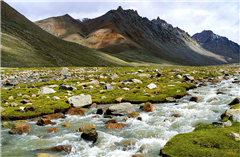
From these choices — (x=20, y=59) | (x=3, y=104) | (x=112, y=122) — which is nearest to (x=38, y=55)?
(x=20, y=59)

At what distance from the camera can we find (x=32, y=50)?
14150cm

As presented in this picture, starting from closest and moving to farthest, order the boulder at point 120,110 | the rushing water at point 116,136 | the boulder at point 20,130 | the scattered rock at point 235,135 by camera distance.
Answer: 1. the scattered rock at point 235,135
2. the rushing water at point 116,136
3. the boulder at point 20,130
4. the boulder at point 120,110

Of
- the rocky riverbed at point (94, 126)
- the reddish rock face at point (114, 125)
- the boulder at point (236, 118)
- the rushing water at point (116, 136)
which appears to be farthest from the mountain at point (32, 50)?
the boulder at point (236, 118)

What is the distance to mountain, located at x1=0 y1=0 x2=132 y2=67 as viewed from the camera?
119 meters

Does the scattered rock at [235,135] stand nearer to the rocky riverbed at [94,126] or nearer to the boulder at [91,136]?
the rocky riverbed at [94,126]

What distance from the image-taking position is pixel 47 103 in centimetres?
2189

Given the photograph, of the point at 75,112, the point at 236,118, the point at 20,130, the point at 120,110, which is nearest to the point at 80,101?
the point at 75,112

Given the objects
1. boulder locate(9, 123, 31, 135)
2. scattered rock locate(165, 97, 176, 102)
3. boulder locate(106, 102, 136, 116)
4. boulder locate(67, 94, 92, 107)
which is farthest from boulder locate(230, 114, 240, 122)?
boulder locate(9, 123, 31, 135)

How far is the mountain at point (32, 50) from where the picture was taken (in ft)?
391

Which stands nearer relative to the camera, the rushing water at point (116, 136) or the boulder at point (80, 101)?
the rushing water at point (116, 136)

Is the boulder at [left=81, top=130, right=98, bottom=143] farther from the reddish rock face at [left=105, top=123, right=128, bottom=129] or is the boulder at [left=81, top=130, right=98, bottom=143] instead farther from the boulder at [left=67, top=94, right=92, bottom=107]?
the boulder at [left=67, top=94, right=92, bottom=107]

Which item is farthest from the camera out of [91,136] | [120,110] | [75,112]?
[75,112]

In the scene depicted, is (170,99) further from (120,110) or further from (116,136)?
(116,136)

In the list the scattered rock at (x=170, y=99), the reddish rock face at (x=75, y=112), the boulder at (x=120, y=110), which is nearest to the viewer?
the boulder at (x=120, y=110)
